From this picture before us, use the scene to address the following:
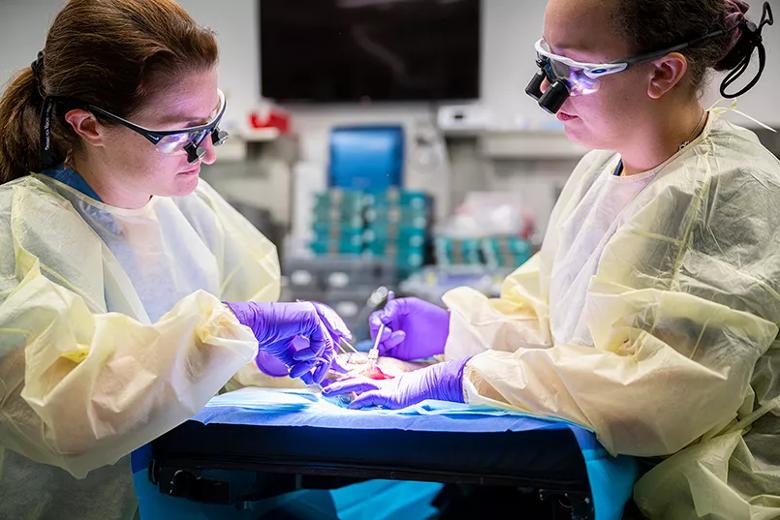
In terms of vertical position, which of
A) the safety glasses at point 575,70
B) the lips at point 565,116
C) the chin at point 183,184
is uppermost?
the safety glasses at point 575,70

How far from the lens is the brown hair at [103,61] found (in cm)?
134

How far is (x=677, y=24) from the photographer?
126cm

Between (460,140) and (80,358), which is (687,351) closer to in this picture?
(80,358)

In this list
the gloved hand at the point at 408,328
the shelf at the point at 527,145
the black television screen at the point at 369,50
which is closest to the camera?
the gloved hand at the point at 408,328

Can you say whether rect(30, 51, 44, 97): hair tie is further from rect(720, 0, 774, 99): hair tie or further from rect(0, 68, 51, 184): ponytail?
rect(720, 0, 774, 99): hair tie

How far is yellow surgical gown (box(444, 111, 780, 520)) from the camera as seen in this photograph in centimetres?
117

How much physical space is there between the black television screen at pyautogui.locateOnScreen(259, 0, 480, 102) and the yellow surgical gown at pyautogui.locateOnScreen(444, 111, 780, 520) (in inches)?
161

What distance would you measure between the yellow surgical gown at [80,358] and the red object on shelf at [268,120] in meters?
3.99

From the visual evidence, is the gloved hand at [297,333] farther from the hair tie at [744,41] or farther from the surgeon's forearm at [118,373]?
the hair tie at [744,41]

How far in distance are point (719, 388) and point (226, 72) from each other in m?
4.76

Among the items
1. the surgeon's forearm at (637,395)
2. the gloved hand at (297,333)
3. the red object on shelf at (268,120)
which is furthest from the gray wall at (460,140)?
the surgeon's forearm at (637,395)

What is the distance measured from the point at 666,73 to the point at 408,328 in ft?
2.54

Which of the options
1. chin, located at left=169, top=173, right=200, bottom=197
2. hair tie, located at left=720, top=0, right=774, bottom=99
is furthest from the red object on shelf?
hair tie, located at left=720, top=0, right=774, bottom=99

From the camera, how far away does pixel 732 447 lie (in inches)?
47.4
